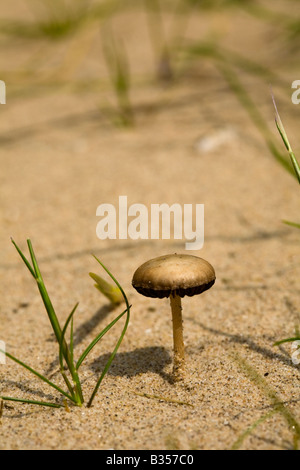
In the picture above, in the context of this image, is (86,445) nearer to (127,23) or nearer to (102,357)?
(102,357)

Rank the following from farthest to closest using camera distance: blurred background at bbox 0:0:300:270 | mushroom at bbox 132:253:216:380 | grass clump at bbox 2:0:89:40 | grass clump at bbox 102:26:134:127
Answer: grass clump at bbox 2:0:89:40 < grass clump at bbox 102:26:134:127 < blurred background at bbox 0:0:300:270 < mushroom at bbox 132:253:216:380

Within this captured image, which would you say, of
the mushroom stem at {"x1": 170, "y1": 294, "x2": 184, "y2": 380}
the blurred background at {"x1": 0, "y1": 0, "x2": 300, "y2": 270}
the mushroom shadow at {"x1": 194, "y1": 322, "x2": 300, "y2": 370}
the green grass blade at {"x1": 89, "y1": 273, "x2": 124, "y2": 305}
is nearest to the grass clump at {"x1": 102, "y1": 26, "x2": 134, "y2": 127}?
the blurred background at {"x1": 0, "y1": 0, "x2": 300, "y2": 270}

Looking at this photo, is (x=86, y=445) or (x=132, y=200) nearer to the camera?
(x=86, y=445)

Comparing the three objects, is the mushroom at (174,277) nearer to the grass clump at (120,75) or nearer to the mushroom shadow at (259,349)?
the mushroom shadow at (259,349)

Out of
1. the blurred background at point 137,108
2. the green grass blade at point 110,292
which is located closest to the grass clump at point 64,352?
the green grass blade at point 110,292

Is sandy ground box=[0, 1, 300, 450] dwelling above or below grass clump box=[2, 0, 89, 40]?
below

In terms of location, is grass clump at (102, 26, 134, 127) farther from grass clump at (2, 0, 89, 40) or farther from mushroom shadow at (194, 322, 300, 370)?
mushroom shadow at (194, 322, 300, 370)

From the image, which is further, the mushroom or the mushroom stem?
the mushroom stem
